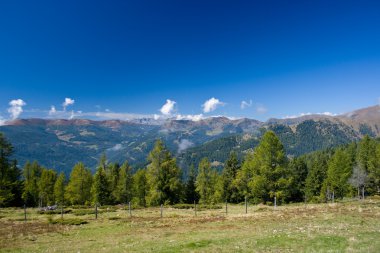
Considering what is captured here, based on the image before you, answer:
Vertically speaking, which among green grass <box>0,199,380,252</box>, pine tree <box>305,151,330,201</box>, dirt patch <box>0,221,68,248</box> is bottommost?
pine tree <box>305,151,330,201</box>

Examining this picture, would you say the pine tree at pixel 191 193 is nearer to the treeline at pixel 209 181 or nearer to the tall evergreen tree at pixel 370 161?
the treeline at pixel 209 181

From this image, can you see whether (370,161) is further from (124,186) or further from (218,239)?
(218,239)

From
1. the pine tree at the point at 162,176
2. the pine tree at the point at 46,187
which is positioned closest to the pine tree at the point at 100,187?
the pine tree at the point at 162,176

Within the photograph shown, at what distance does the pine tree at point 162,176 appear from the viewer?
69.7m

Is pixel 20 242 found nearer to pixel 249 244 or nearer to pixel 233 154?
pixel 249 244

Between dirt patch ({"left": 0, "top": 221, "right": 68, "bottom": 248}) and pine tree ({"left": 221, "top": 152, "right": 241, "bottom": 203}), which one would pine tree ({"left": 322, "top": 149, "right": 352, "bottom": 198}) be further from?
dirt patch ({"left": 0, "top": 221, "right": 68, "bottom": 248})

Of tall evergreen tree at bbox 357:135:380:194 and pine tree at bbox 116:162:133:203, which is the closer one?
tall evergreen tree at bbox 357:135:380:194

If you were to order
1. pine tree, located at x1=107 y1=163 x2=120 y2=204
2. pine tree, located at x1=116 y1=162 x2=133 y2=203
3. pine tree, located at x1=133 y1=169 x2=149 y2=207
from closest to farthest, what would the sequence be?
pine tree, located at x1=107 y1=163 x2=120 y2=204, pine tree, located at x1=116 y1=162 x2=133 y2=203, pine tree, located at x1=133 y1=169 x2=149 y2=207

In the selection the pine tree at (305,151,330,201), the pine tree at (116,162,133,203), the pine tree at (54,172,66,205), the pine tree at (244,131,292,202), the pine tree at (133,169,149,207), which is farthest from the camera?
the pine tree at (305,151,330,201)

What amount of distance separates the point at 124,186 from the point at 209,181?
26838 mm

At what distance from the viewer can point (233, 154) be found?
87812 mm

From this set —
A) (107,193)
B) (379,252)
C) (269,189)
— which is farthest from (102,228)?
(107,193)

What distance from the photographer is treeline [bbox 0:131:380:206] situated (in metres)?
60.6

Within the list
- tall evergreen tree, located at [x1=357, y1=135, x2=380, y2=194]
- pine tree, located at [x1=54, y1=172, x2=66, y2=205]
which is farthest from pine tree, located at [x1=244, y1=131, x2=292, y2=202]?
pine tree, located at [x1=54, y1=172, x2=66, y2=205]
